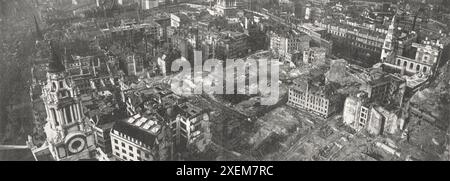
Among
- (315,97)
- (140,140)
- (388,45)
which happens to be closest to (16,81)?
(140,140)

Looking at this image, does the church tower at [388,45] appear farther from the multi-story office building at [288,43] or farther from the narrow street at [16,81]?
the narrow street at [16,81]

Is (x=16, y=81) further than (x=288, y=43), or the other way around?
(x=288, y=43)

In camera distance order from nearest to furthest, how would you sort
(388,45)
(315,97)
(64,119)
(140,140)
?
1. (140,140)
2. (64,119)
3. (315,97)
4. (388,45)

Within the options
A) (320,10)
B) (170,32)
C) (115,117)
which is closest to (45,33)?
(170,32)

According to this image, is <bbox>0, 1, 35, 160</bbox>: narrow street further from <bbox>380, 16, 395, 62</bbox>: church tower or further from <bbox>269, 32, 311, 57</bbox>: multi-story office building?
<bbox>380, 16, 395, 62</bbox>: church tower

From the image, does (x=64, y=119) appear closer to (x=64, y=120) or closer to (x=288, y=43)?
(x=64, y=120)

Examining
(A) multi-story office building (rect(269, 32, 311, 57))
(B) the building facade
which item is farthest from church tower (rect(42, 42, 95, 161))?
(A) multi-story office building (rect(269, 32, 311, 57))

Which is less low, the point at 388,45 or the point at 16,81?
the point at 388,45
